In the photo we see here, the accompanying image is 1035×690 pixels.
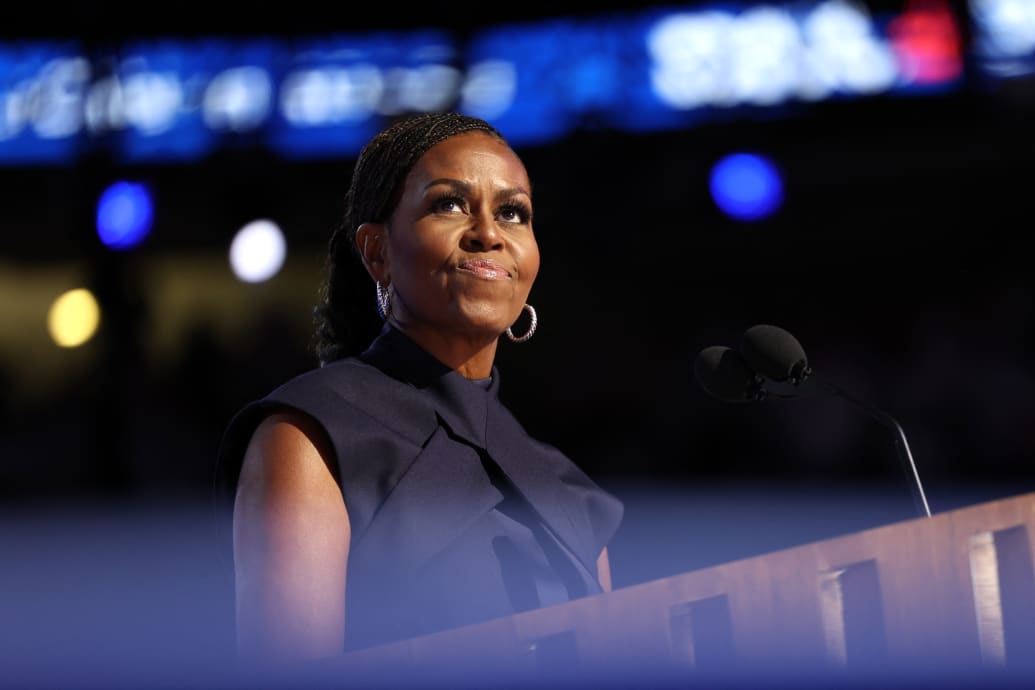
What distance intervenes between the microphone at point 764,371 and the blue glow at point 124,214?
484 cm

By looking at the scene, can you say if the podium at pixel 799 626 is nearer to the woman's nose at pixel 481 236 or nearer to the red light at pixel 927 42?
the woman's nose at pixel 481 236

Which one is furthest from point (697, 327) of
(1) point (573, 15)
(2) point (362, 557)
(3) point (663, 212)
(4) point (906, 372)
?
(2) point (362, 557)

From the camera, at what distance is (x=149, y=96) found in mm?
6941

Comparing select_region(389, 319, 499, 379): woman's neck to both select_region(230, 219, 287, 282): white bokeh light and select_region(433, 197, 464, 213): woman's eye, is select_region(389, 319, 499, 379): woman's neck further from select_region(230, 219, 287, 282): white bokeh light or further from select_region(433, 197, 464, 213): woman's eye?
select_region(230, 219, 287, 282): white bokeh light

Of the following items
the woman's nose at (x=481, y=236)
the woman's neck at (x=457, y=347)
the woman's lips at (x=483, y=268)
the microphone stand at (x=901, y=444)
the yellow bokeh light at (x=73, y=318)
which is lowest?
the microphone stand at (x=901, y=444)

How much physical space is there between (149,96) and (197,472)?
2284mm

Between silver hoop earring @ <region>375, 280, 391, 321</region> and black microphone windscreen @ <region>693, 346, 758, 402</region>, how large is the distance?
0.43m

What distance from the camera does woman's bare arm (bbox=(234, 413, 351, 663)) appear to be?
127cm

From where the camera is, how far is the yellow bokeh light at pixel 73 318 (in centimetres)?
922

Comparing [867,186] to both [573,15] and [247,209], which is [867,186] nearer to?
[573,15]

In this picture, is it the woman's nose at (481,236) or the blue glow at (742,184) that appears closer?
the woman's nose at (481,236)

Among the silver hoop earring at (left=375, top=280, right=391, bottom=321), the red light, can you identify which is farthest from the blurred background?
the silver hoop earring at (left=375, top=280, right=391, bottom=321)

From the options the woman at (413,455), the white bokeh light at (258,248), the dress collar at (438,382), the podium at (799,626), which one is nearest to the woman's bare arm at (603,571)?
the woman at (413,455)

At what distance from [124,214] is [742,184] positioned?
3.24 meters
